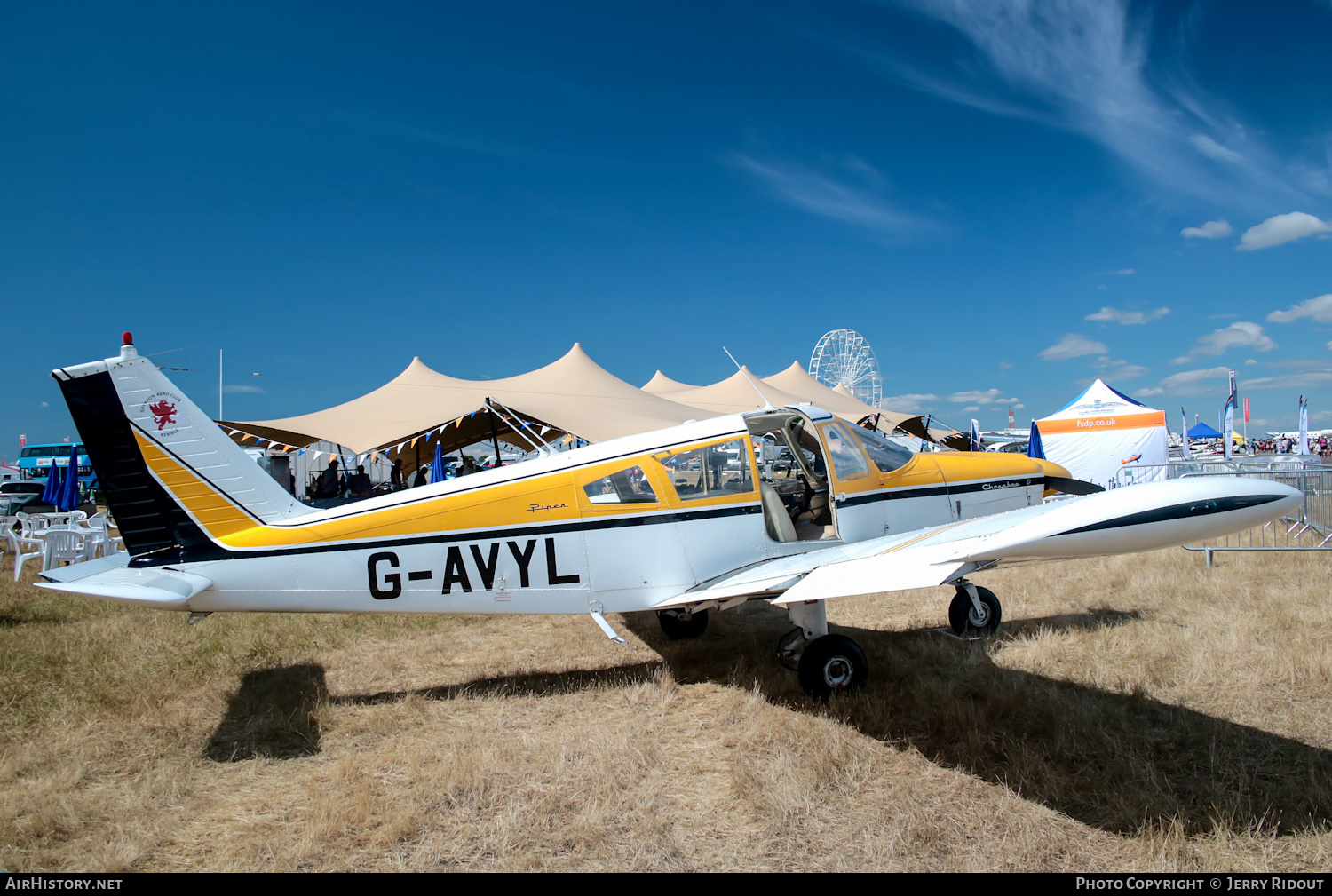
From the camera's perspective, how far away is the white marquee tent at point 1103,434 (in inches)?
881

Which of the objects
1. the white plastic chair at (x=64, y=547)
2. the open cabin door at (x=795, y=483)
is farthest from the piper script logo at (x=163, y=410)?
the white plastic chair at (x=64, y=547)

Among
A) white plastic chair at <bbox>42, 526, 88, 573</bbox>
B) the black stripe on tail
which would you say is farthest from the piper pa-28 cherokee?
white plastic chair at <bbox>42, 526, 88, 573</bbox>

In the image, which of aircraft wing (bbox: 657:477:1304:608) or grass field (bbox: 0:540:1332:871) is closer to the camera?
aircraft wing (bbox: 657:477:1304:608)

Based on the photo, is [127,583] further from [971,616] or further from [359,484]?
[359,484]

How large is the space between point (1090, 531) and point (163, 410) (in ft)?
19.2

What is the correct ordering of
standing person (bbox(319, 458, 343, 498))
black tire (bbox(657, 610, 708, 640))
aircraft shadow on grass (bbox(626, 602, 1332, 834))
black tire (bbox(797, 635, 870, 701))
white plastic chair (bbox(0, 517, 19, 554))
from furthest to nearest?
1. standing person (bbox(319, 458, 343, 498))
2. white plastic chair (bbox(0, 517, 19, 554))
3. black tire (bbox(657, 610, 708, 640))
4. black tire (bbox(797, 635, 870, 701))
5. aircraft shadow on grass (bbox(626, 602, 1332, 834))

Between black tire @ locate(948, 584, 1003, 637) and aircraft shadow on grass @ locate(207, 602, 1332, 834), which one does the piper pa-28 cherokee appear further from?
black tire @ locate(948, 584, 1003, 637)

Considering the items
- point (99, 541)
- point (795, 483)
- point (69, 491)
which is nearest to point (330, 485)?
point (69, 491)

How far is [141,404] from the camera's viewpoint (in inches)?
188

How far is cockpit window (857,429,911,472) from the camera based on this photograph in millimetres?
5891

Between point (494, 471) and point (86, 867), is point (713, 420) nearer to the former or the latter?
point (494, 471)

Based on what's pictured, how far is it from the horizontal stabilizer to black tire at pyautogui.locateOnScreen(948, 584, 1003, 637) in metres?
6.30

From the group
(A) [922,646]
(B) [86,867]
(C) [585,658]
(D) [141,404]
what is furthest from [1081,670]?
(D) [141,404]

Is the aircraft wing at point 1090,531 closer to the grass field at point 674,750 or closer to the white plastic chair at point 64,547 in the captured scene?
the grass field at point 674,750
